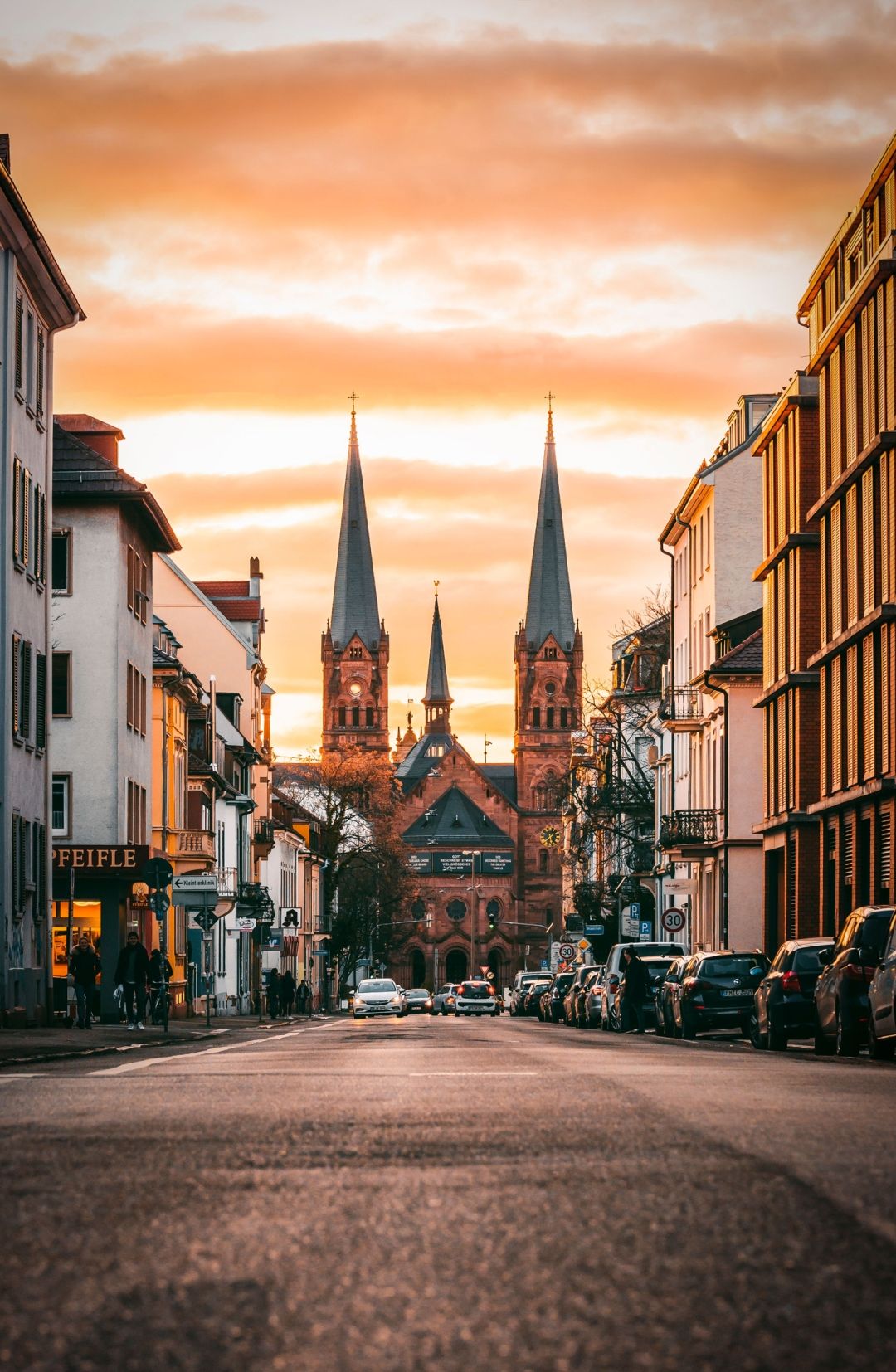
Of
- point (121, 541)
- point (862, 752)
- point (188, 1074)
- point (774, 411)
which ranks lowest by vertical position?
point (188, 1074)

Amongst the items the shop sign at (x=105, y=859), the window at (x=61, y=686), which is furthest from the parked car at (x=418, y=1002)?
the shop sign at (x=105, y=859)

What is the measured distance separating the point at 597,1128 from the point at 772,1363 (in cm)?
598

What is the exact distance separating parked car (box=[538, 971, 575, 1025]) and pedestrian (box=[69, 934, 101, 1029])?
72.1 ft

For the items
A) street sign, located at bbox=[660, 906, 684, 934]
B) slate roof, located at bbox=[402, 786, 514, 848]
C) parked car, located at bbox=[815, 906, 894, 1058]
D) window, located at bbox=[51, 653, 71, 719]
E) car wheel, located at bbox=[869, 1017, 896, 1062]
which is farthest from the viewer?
slate roof, located at bbox=[402, 786, 514, 848]

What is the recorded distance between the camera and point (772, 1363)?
418 cm

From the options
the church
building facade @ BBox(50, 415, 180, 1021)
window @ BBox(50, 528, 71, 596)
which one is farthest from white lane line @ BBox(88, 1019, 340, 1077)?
the church

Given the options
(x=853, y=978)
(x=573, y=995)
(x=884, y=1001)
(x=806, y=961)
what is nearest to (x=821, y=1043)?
(x=853, y=978)

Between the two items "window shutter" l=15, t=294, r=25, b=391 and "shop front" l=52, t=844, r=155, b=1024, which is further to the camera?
"shop front" l=52, t=844, r=155, b=1024

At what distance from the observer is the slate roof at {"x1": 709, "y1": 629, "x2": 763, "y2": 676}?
61.5 m

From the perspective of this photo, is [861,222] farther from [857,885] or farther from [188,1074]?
[188,1074]

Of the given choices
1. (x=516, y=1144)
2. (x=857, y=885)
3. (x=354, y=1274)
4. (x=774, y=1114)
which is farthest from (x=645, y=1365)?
(x=857, y=885)

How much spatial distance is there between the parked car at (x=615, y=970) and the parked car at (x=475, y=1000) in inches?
1817

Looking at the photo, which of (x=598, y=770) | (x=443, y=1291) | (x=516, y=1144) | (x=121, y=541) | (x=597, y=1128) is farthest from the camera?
(x=598, y=770)

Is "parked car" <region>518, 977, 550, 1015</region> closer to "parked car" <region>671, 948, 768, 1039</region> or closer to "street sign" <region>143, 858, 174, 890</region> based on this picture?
"parked car" <region>671, 948, 768, 1039</region>
